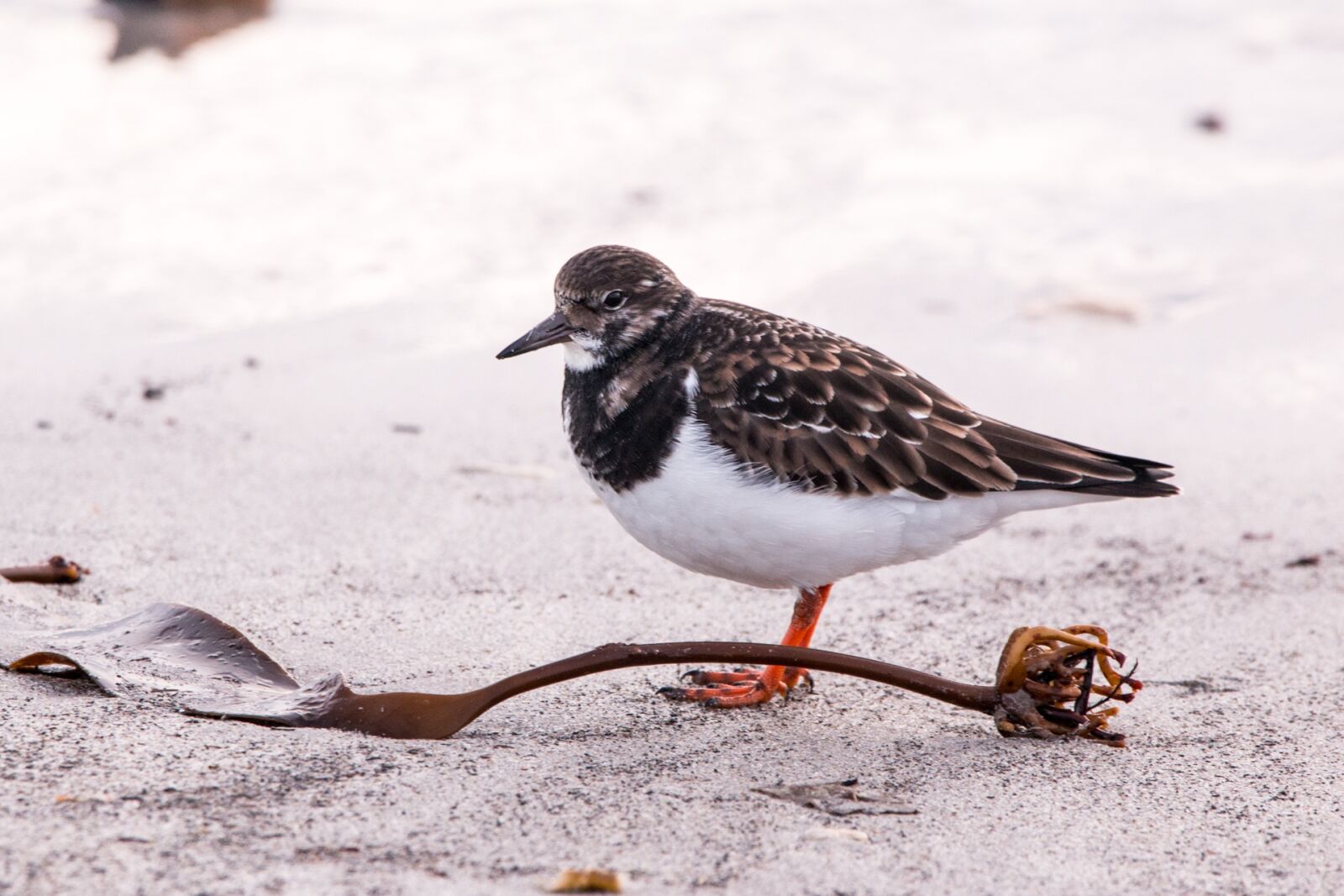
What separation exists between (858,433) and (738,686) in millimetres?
617

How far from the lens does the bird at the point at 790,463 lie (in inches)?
123

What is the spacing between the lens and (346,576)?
3.69m

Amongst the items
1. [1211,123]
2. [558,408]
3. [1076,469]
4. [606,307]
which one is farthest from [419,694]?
Result: [1211,123]

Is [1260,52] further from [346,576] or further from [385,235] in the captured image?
[346,576]

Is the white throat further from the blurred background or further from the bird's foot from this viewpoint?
the blurred background

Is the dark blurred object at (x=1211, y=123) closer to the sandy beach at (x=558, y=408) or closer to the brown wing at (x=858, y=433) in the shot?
the sandy beach at (x=558, y=408)

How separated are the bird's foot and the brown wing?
458mm

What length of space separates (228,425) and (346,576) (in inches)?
46.3

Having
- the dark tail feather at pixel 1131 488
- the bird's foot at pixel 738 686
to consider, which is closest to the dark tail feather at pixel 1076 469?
the dark tail feather at pixel 1131 488

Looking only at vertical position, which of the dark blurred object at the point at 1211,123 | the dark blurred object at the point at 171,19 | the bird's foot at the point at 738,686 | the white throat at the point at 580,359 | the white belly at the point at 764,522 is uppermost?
the dark blurred object at the point at 1211,123

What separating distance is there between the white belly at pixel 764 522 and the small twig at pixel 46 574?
1.23 metres

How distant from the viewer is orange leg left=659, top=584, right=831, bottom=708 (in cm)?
325

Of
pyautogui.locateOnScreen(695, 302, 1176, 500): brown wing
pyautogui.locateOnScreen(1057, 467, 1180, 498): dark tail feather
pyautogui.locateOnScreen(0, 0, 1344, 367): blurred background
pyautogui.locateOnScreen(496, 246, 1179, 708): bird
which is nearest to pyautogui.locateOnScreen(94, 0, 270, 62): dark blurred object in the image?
pyautogui.locateOnScreen(0, 0, 1344, 367): blurred background

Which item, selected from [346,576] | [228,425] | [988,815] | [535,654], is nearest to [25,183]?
[228,425]
